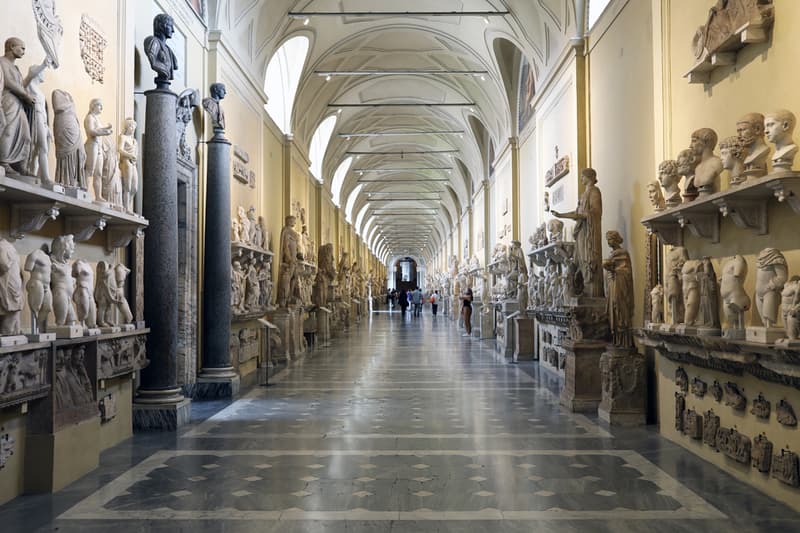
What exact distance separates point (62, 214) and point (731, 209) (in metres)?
5.83

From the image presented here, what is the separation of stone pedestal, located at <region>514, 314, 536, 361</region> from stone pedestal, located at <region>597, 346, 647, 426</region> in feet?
24.7

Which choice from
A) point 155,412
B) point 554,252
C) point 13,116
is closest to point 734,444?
point 155,412

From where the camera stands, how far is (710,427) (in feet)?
20.9

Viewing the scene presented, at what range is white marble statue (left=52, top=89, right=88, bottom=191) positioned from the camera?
19.5ft

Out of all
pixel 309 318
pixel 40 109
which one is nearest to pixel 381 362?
pixel 309 318

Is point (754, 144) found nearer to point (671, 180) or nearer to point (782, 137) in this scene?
point (782, 137)

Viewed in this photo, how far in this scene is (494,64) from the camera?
18438mm

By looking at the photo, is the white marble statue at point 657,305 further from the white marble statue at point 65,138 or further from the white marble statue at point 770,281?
the white marble statue at point 65,138

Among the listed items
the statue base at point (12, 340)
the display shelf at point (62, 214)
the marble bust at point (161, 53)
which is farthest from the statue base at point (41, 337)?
the marble bust at point (161, 53)

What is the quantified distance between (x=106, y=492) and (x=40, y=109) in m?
3.14

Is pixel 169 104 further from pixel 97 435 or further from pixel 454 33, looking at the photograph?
pixel 454 33

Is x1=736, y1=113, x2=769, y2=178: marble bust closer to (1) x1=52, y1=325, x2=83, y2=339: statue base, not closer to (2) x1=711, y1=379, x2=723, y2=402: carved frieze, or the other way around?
(2) x1=711, y1=379, x2=723, y2=402: carved frieze

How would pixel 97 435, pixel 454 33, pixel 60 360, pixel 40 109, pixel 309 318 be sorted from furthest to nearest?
pixel 309 318 → pixel 454 33 → pixel 97 435 → pixel 60 360 → pixel 40 109

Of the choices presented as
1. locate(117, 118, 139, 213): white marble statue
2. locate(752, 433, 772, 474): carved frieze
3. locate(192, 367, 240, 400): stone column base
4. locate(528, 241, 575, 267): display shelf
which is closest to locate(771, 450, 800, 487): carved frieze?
locate(752, 433, 772, 474): carved frieze
